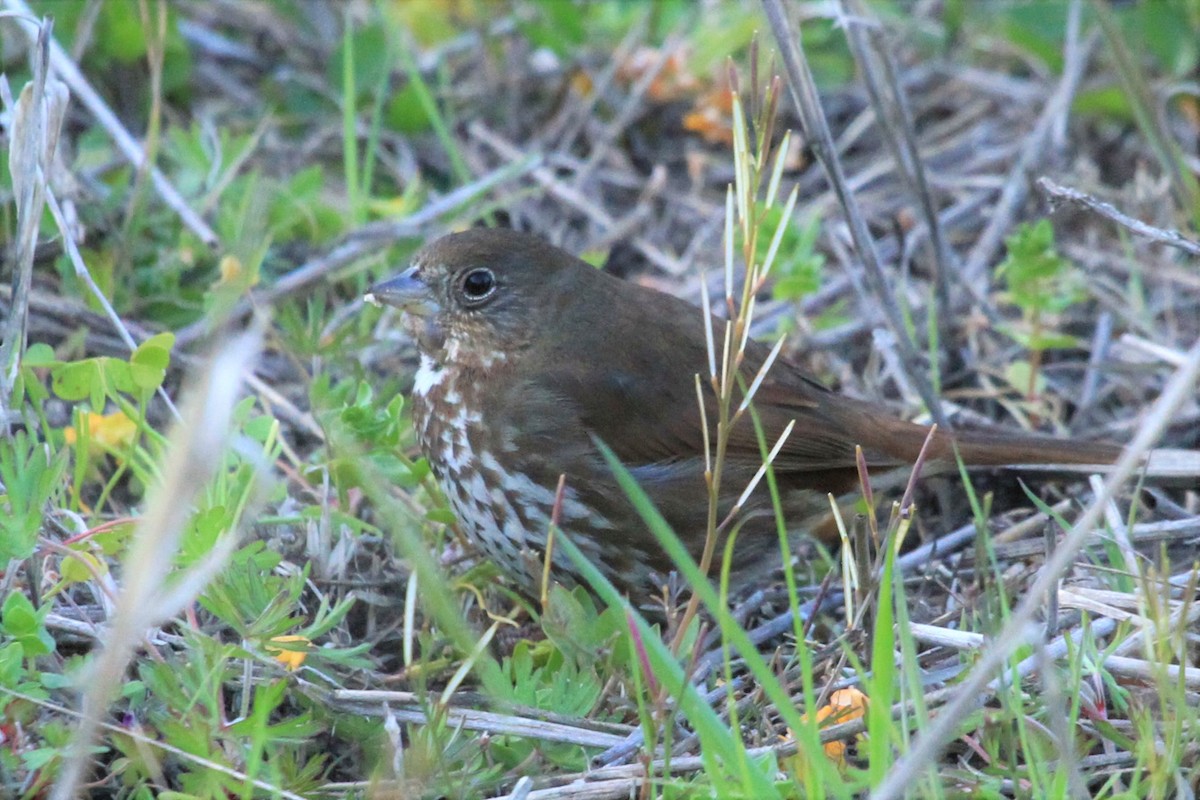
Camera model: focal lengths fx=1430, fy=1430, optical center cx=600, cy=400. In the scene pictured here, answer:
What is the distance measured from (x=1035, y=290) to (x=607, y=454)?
6.60ft

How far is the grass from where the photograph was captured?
239cm

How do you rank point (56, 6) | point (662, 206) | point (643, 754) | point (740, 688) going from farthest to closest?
1. point (662, 206)
2. point (56, 6)
3. point (740, 688)
4. point (643, 754)

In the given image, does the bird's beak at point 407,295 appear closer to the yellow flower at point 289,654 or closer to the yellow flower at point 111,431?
the yellow flower at point 111,431

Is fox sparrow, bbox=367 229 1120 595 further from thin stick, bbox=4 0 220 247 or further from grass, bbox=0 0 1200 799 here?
thin stick, bbox=4 0 220 247

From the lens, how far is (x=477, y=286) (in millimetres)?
3586

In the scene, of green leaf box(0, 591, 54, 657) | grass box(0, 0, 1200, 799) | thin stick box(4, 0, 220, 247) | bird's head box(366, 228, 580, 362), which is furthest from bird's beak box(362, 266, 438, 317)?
green leaf box(0, 591, 54, 657)

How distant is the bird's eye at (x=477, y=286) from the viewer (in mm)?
3570

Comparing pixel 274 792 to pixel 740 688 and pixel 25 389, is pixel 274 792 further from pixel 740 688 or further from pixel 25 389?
pixel 25 389

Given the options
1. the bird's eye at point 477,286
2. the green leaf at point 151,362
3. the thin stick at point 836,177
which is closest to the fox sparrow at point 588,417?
the bird's eye at point 477,286

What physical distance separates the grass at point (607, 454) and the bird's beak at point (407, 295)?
0.15 meters

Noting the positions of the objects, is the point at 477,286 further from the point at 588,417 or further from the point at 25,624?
the point at 25,624

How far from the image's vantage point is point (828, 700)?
2.75 m

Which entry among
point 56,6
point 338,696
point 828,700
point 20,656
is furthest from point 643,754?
point 56,6

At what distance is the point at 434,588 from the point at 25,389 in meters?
1.77
